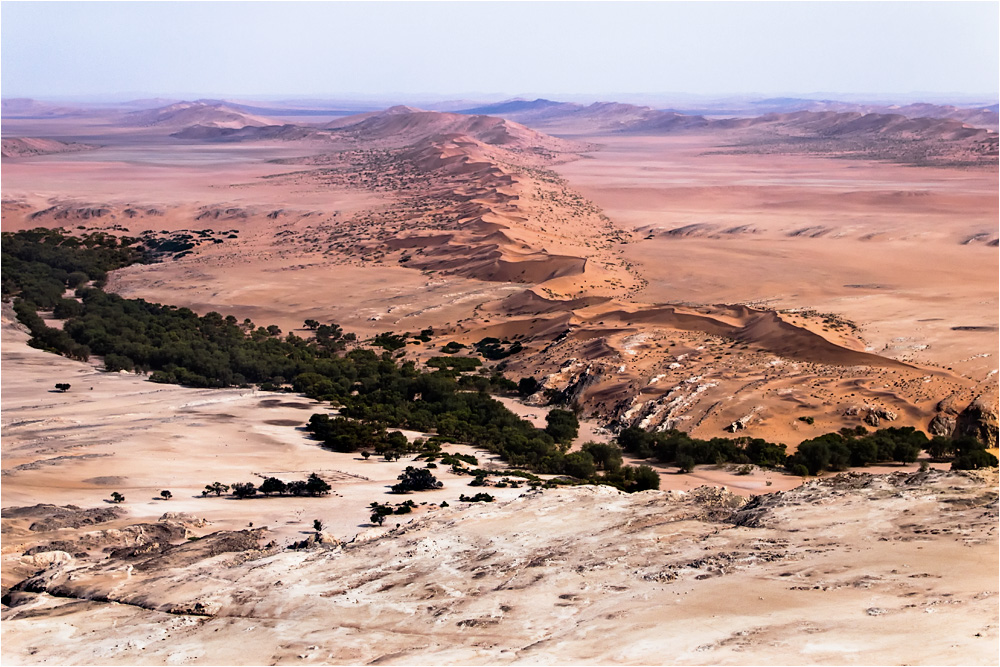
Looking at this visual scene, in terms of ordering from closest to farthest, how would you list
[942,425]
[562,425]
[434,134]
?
1. [942,425]
2. [562,425]
3. [434,134]

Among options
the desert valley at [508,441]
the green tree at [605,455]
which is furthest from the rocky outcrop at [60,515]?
the green tree at [605,455]

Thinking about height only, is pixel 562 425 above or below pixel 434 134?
below

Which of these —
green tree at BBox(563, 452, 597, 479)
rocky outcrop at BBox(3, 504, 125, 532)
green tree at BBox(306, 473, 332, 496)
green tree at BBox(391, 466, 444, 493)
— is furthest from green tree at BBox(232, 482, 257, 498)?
green tree at BBox(563, 452, 597, 479)

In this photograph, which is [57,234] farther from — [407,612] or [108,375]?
[407,612]

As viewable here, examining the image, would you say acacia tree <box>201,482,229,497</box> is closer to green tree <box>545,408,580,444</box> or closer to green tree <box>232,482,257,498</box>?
green tree <box>232,482,257,498</box>

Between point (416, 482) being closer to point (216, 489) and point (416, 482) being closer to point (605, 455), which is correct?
point (216, 489)

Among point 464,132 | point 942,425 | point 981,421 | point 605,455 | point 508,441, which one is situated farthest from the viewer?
point 464,132

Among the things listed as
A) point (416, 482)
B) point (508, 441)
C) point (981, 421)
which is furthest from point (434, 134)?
point (416, 482)
